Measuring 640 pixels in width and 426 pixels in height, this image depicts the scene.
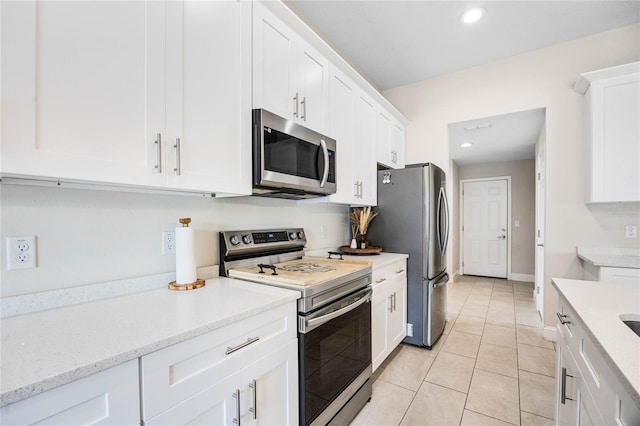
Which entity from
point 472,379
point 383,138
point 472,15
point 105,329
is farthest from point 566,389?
point 472,15

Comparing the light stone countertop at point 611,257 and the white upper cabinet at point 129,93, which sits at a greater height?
the white upper cabinet at point 129,93

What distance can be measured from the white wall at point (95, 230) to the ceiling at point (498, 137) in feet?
10.4

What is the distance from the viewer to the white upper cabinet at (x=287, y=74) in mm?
1572

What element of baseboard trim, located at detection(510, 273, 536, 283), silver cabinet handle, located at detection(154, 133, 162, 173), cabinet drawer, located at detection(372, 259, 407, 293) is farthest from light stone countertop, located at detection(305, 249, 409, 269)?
baseboard trim, located at detection(510, 273, 536, 283)

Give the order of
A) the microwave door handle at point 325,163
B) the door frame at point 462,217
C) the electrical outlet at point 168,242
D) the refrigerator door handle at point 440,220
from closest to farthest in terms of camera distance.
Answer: the electrical outlet at point 168,242 → the microwave door handle at point 325,163 → the refrigerator door handle at point 440,220 → the door frame at point 462,217

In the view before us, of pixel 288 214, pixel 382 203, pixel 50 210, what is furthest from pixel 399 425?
pixel 50 210

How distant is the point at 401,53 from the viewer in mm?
2994

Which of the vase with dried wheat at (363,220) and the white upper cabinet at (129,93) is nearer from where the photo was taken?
the white upper cabinet at (129,93)

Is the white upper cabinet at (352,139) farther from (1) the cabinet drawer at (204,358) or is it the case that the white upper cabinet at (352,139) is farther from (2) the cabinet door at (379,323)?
(1) the cabinet drawer at (204,358)

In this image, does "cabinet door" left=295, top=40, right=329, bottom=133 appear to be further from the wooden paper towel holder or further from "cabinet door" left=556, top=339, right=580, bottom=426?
"cabinet door" left=556, top=339, right=580, bottom=426

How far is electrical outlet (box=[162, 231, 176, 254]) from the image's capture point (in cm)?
144

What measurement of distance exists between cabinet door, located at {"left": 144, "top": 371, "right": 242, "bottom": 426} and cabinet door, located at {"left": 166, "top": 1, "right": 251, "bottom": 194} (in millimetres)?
791

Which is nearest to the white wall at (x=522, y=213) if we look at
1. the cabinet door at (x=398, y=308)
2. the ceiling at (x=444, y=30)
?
the ceiling at (x=444, y=30)

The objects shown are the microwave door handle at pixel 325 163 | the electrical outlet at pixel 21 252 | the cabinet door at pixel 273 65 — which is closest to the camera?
the electrical outlet at pixel 21 252
